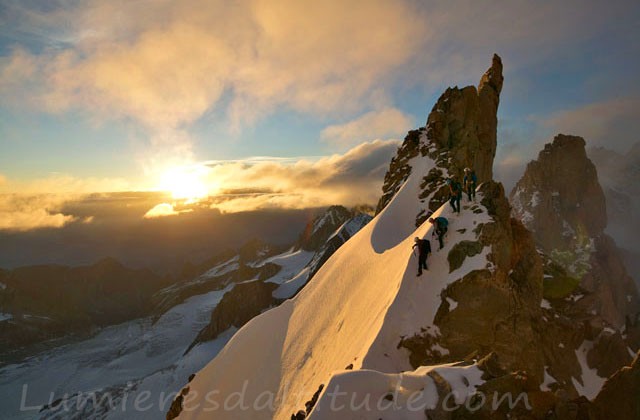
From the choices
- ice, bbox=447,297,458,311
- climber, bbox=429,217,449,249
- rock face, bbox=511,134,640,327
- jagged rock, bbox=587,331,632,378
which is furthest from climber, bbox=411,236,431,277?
rock face, bbox=511,134,640,327

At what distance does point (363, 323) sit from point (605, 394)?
1273 centimetres

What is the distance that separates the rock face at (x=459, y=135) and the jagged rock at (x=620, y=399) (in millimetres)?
33116

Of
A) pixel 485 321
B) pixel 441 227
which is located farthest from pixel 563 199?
pixel 485 321

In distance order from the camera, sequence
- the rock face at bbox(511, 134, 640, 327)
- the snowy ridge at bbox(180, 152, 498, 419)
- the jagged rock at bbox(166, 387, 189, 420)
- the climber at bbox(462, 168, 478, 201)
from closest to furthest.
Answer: the snowy ridge at bbox(180, 152, 498, 419)
the climber at bbox(462, 168, 478, 201)
the jagged rock at bbox(166, 387, 189, 420)
the rock face at bbox(511, 134, 640, 327)

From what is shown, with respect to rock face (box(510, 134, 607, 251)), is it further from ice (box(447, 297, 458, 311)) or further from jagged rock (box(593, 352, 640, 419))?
jagged rock (box(593, 352, 640, 419))

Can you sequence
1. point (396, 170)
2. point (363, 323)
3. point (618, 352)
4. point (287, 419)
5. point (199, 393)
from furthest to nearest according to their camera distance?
point (396, 170) < point (618, 352) < point (199, 393) < point (363, 323) < point (287, 419)

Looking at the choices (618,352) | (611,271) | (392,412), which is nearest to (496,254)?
(392,412)

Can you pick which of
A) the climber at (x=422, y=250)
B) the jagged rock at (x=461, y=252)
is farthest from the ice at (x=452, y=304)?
the climber at (x=422, y=250)

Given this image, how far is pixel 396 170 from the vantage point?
192ft

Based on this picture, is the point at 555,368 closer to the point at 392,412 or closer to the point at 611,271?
the point at 392,412

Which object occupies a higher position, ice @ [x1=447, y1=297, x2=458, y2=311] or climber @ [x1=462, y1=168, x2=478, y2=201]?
climber @ [x1=462, y1=168, x2=478, y2=201]

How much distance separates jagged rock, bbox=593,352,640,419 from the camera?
12875mm

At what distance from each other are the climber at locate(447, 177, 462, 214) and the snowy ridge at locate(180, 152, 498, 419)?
761mm

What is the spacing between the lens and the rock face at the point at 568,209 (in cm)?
15312
